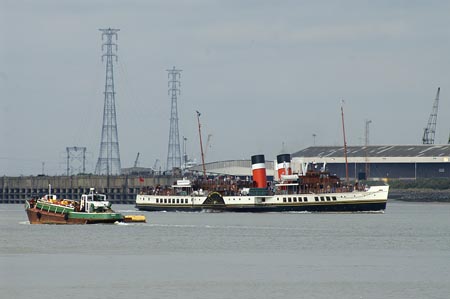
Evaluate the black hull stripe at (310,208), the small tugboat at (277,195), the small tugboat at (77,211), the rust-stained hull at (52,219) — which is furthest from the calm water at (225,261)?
the small tugboat at (277,195)

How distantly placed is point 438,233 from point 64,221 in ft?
115

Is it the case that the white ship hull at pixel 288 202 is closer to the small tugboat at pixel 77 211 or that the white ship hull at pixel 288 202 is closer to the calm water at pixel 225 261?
the calm water at pixel 225 261

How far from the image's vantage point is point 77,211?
122 metres

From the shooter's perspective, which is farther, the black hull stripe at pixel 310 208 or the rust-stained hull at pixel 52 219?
the black hull stripe at pixel 310 208

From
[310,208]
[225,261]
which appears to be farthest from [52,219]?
[225,261]

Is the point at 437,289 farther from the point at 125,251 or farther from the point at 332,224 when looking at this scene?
the point at 332,224

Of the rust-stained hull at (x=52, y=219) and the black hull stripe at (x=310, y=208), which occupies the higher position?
the black hull stripe at (x=310, y=208)

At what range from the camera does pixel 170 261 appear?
8381cm

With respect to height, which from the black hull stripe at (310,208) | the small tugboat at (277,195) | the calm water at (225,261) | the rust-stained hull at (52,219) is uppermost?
the small tugboat at (277,195)

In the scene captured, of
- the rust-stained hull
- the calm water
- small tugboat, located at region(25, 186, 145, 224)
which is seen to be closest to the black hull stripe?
the calm water

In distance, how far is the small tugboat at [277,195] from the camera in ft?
514

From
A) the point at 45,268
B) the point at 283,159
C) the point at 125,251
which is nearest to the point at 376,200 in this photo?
the point at 283,159

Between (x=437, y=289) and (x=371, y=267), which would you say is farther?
(x=371, y=267)

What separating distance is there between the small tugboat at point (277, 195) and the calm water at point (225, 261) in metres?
27.8
